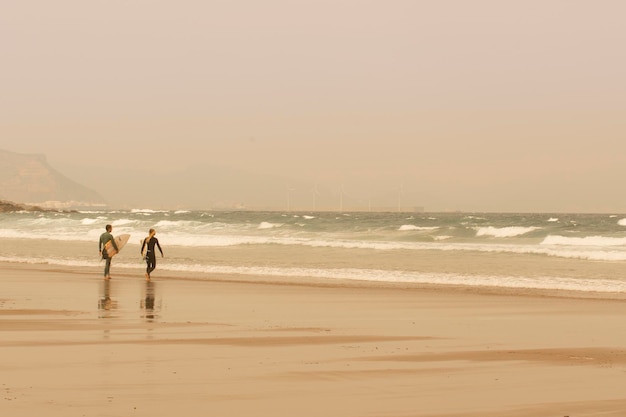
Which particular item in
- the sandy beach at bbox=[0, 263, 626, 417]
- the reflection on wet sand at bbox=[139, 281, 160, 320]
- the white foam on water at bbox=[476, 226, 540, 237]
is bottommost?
the white foam on water at bbox=[476, 226, 540, 237]

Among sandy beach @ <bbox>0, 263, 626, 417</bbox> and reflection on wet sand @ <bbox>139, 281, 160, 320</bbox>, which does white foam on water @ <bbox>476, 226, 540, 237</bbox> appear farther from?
reflection on wet sand @ <bbox>139, 281, 160, 320</bbox>

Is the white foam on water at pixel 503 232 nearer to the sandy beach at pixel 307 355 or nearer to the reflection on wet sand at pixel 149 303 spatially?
the sandy beach at pixel 307 355

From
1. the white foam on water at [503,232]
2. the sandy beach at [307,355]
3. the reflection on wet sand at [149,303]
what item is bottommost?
the white foam on water at [503,232]

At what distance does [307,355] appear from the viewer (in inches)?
411

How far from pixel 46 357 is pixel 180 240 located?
1579 inches

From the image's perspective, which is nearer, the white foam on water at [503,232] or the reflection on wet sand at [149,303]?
the reflection on wet sand at [149,303]

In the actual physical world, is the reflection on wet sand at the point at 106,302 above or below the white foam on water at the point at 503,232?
above

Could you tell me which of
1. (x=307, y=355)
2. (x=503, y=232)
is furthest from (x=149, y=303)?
(x=503, y=232)

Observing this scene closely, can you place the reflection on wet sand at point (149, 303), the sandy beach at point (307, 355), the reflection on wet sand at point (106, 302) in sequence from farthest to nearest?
1. the reflection on wet sand at point (106, 302)
2. the reflection on wet sand at point (149, 303)
3. the sandy beach at point (307, 355)

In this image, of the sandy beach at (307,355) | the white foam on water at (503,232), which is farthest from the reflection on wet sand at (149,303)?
the white foam on water at (503,232)

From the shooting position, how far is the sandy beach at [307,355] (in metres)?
7.71

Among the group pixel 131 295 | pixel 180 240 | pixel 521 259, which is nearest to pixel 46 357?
pixel 131 295

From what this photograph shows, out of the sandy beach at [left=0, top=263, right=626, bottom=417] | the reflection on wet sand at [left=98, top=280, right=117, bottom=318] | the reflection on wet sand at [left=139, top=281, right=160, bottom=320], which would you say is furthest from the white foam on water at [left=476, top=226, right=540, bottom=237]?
the reflection on wet sand at [left=98, top=280, right=117, bottom=318]

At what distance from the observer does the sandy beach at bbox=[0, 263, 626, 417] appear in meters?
7.71
